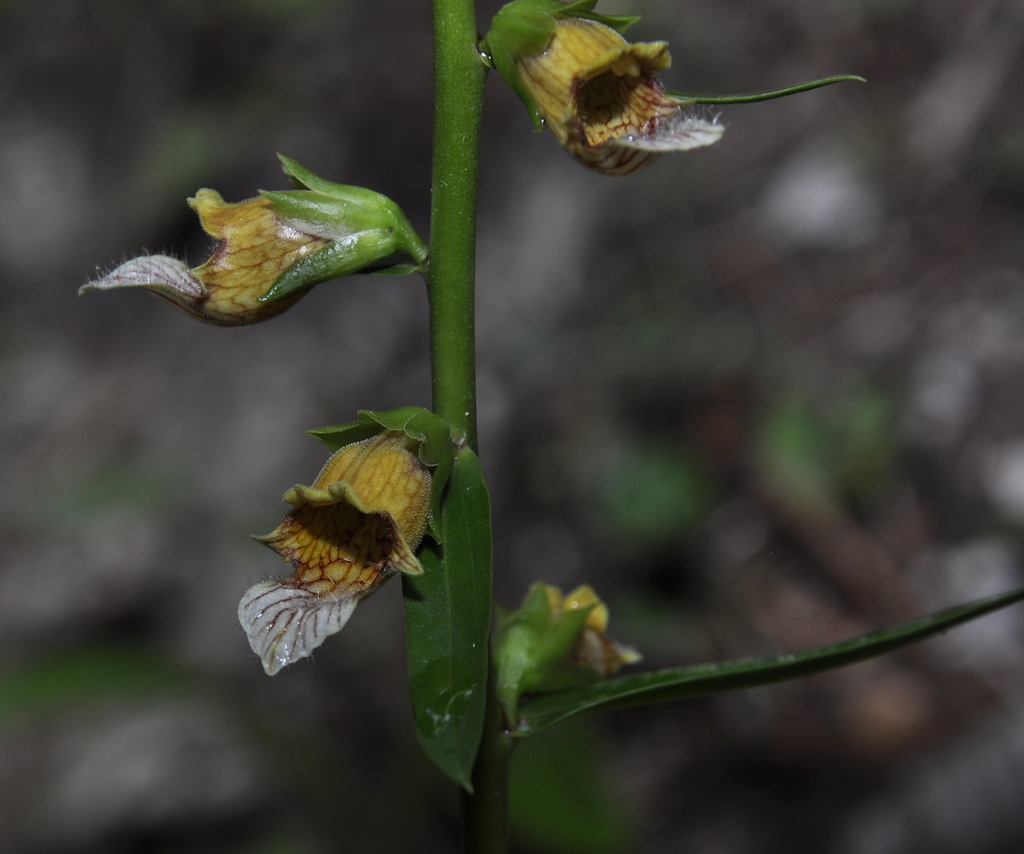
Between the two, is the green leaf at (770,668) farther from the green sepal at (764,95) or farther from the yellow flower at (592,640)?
the green sepal at (764,95)

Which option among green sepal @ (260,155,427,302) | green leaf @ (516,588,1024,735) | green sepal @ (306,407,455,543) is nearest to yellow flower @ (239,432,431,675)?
green sepal @ (306,407,455,543)

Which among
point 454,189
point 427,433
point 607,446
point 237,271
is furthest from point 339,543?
point 607,446

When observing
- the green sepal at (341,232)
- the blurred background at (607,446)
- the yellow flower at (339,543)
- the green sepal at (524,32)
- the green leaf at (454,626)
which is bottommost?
the blurred background at (607,446)

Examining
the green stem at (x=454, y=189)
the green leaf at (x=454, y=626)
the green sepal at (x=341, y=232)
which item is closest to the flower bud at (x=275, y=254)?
the green sepal at (x=341, y=232)

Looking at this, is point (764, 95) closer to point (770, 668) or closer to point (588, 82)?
point (588, 82)

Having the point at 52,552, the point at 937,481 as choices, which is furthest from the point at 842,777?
the point at 52,552

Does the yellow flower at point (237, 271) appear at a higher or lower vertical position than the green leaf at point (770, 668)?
higher

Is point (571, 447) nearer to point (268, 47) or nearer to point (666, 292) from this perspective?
point (666, 292)
